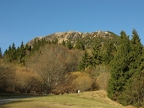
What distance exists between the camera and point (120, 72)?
38.2m

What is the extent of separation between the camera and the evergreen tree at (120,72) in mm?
37978

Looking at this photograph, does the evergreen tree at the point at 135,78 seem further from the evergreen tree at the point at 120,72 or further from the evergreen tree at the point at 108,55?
the evergreen tree at the point at 108,55

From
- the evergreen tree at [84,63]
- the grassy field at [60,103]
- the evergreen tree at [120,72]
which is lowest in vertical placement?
the grassy field at [60,103]

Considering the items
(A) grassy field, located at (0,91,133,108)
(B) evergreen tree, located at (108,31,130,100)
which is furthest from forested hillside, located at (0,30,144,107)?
(A) grassy field, located at (0,91,133,108)

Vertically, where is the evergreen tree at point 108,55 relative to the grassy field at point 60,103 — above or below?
above

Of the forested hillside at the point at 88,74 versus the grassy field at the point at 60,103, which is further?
the forested hillside at the point at 88,74

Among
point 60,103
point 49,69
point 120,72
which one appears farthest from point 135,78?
point 49,69

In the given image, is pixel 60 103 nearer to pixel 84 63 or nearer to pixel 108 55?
pixel 108 55

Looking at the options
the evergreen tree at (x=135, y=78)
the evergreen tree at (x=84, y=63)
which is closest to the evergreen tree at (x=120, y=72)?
the evergreen tree at (x=135, y=78)

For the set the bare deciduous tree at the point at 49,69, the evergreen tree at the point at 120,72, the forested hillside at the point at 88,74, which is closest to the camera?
the forested hillside at the point at 88,74

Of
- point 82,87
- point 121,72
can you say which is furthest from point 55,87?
point 121,72

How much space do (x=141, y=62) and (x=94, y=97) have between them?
32.8 feet

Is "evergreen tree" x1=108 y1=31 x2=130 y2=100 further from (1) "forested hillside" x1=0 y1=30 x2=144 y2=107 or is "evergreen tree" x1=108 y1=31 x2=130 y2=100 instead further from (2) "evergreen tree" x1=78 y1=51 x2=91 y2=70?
(2) "evergreen tree" x1=78 y1=51 x2=91 y2=70

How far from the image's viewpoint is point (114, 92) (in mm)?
38750
